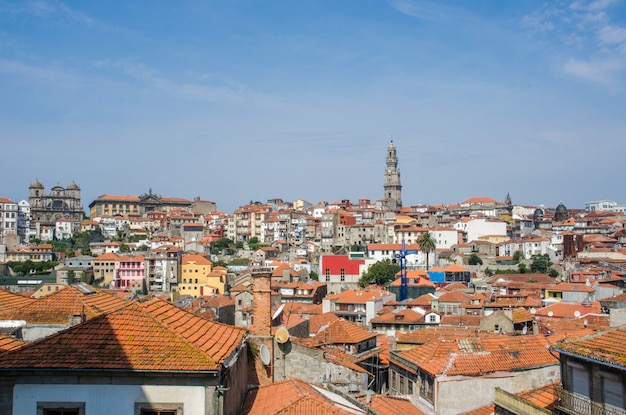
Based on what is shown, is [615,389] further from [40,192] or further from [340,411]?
[40,192]

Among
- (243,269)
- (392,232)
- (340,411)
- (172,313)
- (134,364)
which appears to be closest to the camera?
(134,364)

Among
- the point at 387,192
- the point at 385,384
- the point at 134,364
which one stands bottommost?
the point at 385,384

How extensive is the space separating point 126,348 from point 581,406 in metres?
8.47

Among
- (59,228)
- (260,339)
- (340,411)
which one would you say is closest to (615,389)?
(340,411)

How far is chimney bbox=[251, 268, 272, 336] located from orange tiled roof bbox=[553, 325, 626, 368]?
6.12 meters

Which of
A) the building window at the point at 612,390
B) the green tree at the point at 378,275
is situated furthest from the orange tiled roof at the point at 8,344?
the green tree at the point at 378,275

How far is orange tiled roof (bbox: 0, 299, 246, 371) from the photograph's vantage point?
1009 cm

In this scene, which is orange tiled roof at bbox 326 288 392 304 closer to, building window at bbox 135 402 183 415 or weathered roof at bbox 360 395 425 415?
weathered roof at bbox 360 395 425 415

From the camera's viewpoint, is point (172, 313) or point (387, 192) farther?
point (387, 192)

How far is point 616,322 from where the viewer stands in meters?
28.7

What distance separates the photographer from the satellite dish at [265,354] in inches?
560

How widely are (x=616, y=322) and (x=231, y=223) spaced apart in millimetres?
126677

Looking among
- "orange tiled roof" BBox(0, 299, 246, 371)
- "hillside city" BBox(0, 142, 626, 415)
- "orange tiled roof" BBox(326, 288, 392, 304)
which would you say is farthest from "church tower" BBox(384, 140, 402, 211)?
"orange tiled roof" BBox(0, 299, 246, 371)

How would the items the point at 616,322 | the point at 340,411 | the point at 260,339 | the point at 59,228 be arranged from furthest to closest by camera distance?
the point at 59,228
the point at 616,322
the point at 260,339
the point at 340,411
